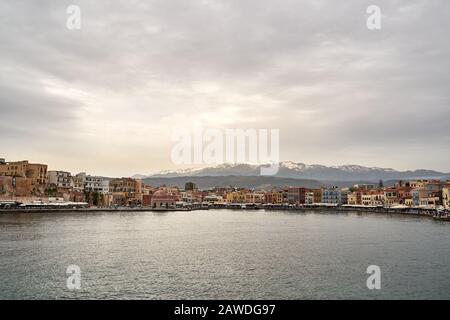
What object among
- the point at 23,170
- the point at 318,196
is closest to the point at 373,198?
the point at 318,196

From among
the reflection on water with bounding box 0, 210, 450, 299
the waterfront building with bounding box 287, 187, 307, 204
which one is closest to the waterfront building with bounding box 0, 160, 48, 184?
the reflection on water with bounding box 0, 210, 450, 299

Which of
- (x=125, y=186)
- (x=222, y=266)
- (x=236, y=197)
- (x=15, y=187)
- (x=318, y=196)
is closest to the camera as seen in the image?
(x=222, y=266)

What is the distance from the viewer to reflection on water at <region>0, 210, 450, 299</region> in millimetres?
26484

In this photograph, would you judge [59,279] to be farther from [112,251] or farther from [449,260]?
[449,260]

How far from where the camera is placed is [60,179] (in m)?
135

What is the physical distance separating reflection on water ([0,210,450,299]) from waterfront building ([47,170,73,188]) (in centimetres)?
8196

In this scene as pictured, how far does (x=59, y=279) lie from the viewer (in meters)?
29.4

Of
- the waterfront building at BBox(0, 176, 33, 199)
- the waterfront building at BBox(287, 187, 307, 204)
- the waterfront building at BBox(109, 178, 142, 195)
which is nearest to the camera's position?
the waterfront building at BBox(0, 176, 33, 199)

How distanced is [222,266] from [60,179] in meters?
114

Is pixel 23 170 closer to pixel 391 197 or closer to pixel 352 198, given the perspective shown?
pixel 391 197

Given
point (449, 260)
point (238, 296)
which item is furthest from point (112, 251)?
point (449, 260)

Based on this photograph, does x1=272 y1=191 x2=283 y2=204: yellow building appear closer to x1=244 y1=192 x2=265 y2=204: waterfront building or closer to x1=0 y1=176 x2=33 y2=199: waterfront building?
x1=244 y1=192 x2=265 y2=204: waterfront building

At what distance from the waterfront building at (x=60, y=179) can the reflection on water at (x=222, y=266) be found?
269 ft
